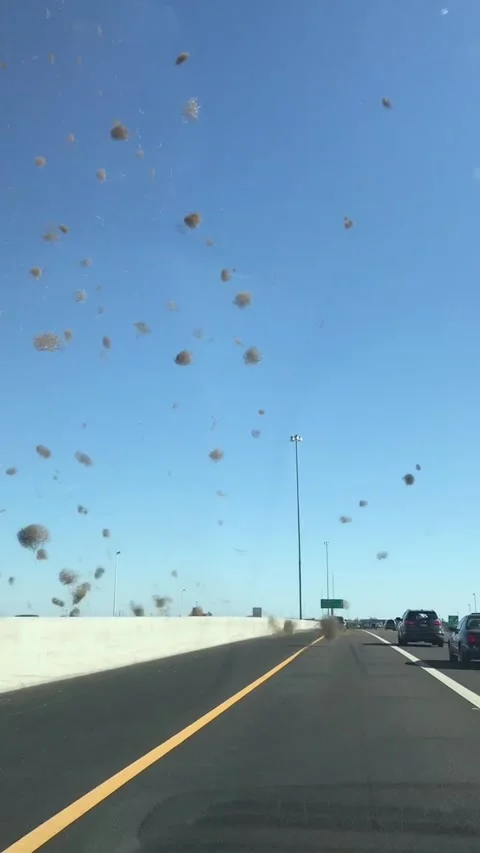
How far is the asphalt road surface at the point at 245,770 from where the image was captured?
6.29m

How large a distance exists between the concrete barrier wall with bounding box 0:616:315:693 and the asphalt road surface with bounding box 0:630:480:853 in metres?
0.73

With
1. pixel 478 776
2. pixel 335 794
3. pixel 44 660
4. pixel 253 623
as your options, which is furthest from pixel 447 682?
pixel 253 623

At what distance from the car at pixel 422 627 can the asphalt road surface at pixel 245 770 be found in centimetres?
2260

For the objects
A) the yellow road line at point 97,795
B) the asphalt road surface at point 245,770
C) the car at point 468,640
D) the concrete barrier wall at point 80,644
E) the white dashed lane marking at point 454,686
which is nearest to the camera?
the yellow road line at point 97,795

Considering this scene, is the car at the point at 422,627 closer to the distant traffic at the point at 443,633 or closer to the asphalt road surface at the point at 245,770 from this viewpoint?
the distant traffic at the point at 443,633

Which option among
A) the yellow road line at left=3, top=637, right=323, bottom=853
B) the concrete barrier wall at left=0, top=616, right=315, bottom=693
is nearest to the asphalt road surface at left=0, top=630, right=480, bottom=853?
the yellow road line at left=3, top=637, right=323, bottom=853

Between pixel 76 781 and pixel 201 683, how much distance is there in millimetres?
10219

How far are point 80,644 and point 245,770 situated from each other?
Result: 12.0 meters

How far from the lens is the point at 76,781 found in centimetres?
813

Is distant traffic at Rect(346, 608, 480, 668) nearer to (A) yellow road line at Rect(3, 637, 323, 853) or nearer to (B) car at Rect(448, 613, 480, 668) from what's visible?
(B) car at Rect(448, 613, 480, 668)

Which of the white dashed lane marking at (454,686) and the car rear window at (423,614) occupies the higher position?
the car rear window at (423,614)

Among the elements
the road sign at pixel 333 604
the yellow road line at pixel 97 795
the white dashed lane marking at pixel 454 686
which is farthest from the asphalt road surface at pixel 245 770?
the road sign at pixel 333 604

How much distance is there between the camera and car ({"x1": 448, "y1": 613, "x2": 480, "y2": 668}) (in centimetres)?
2481

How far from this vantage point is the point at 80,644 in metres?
20.0
